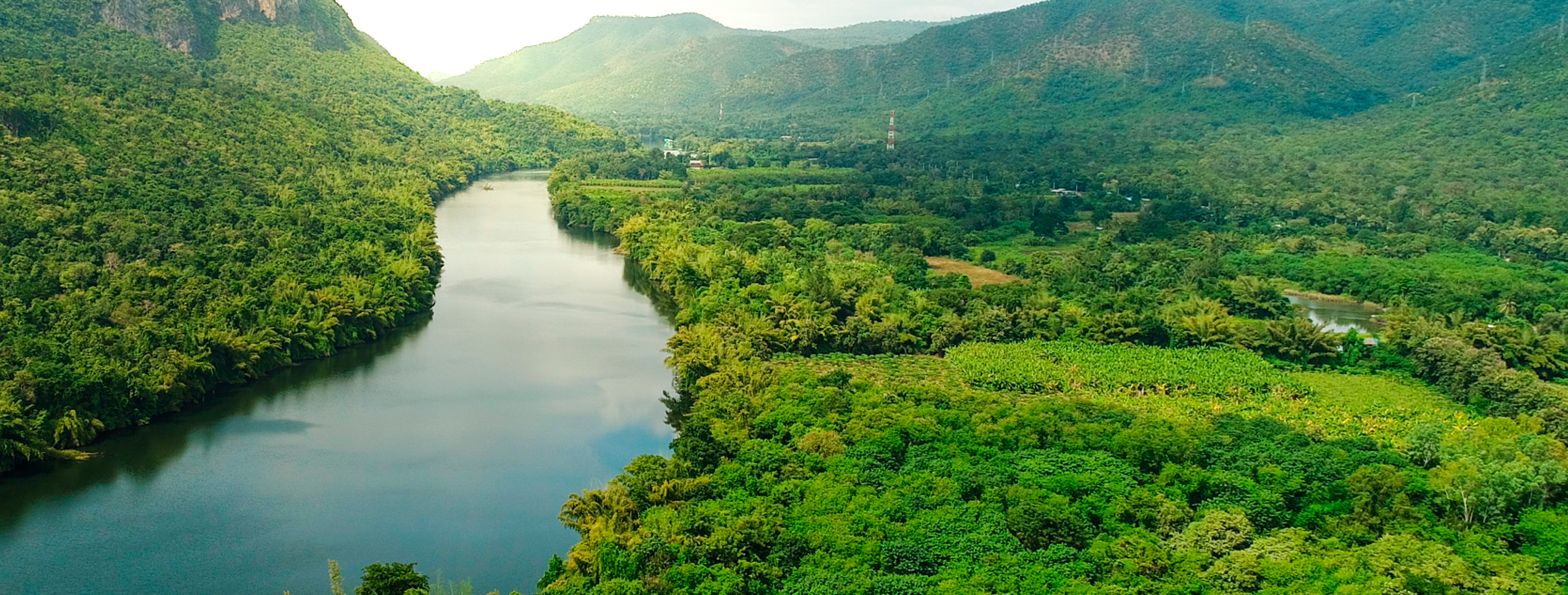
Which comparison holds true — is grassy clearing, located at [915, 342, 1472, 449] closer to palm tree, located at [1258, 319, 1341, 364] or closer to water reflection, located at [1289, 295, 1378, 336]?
palm tree, located at [1258, 319, 1341, 364]

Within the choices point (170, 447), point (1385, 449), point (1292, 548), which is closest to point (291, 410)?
point (170, 447)

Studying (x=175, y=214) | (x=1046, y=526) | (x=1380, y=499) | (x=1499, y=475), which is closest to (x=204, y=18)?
(x=175, y=214)

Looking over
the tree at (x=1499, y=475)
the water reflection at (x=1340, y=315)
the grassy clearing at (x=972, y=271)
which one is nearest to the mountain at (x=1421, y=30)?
the water reflection at (x=1340, y=315)

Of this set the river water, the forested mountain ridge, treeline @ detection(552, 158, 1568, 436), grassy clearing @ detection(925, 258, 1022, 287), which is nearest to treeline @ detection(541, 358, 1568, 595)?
the river water

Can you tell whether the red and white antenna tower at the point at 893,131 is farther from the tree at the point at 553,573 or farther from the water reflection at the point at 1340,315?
the tree at the point at 553,573

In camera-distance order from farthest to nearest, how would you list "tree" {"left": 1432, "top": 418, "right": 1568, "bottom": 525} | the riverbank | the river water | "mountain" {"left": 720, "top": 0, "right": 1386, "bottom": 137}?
1. "mountain" {"left": 720, "top": 0, "right": 1386, "bottom": 137}
2. the riverbank
3. the river water
4. "tree" {"left": 1432, "top": 418, "right": 1568, "bottom": 525}

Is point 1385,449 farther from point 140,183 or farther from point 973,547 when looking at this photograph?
point 140,183
